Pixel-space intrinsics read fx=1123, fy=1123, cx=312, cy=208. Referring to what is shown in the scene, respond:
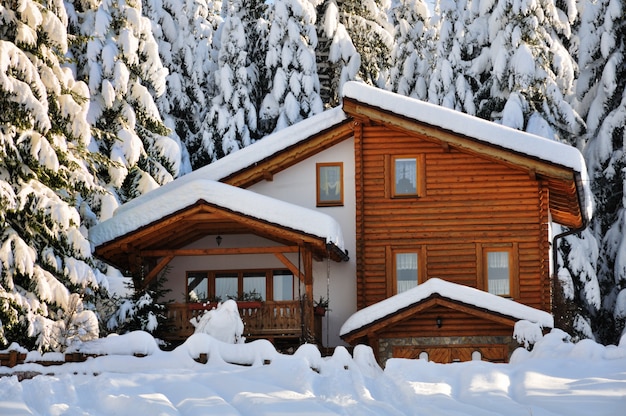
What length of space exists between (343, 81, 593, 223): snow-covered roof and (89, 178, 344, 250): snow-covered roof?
3.55 m

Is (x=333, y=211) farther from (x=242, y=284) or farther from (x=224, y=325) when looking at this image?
(x=224, y=325)

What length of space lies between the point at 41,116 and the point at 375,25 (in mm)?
28582

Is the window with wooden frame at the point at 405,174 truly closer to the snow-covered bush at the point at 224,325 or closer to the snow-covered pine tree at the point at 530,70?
the snow-covered bush at the point at 224,325

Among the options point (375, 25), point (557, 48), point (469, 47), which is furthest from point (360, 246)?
point (375, 25)

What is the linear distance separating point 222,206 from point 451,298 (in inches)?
214

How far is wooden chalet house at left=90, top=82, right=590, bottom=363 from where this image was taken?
25.1 m

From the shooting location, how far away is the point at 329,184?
1102 inches

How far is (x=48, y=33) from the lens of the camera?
23594 mm

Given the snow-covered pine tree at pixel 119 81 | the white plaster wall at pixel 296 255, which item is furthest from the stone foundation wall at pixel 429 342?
the snow-covered pine tree at pixel 119 81

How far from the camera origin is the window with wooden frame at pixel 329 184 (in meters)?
27.9

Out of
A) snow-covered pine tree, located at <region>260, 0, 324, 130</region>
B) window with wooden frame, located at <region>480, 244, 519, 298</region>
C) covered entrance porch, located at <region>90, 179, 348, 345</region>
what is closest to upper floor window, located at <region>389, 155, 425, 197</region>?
window with wooden frame, located at <region>480, 244, 519, 298</region>

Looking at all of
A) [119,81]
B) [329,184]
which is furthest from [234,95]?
[329,184]

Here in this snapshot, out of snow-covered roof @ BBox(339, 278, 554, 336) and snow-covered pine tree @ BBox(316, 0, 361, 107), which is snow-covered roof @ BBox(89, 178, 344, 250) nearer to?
snow-covered roof @ BBox(339, 278, 554, 336)

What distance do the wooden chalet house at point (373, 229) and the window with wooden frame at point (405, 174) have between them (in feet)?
0.10
